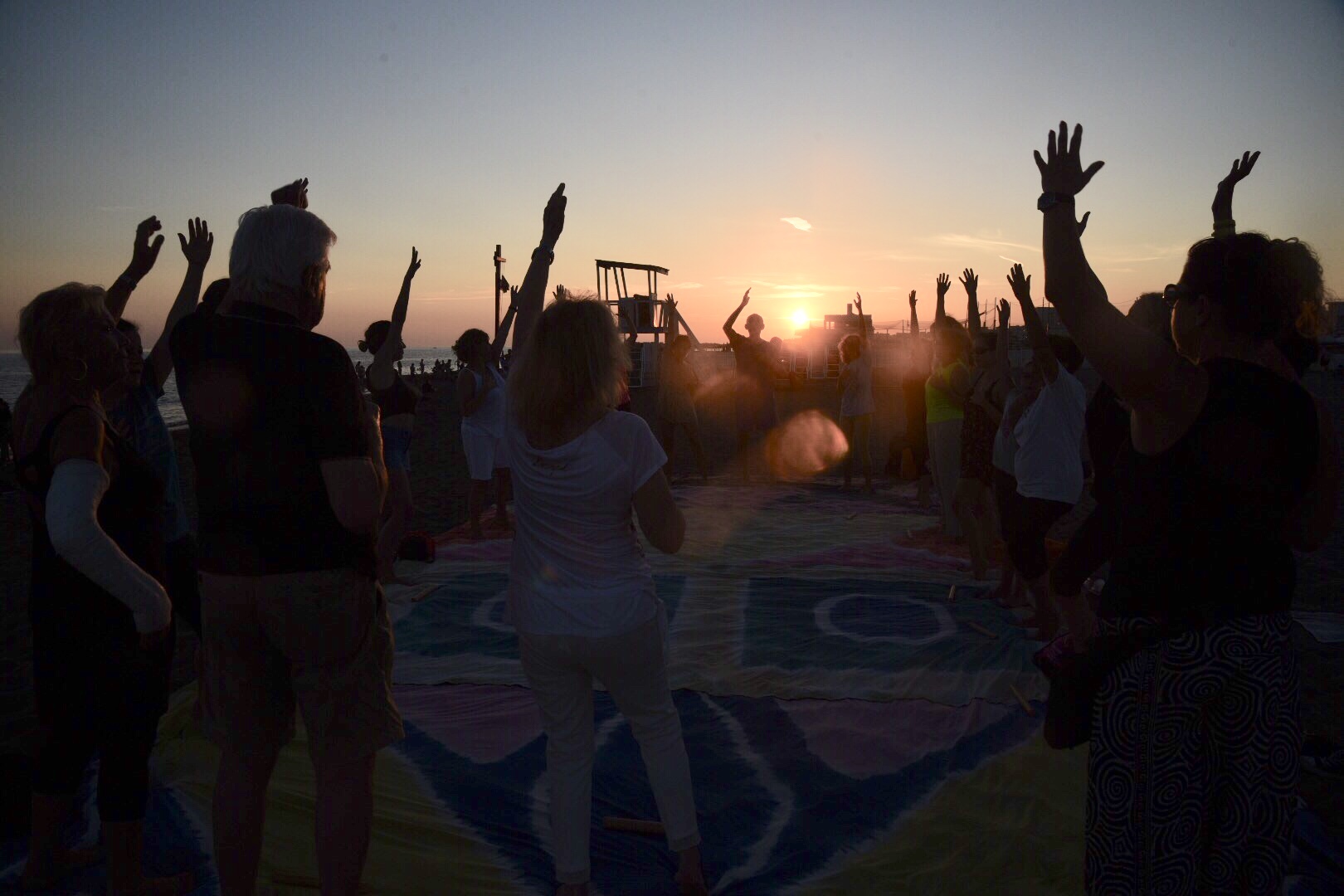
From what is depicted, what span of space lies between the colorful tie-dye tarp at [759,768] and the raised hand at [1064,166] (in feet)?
7.86

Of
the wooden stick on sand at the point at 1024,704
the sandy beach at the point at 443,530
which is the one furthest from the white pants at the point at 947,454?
the wooden stick on sand at the point at 1024,704

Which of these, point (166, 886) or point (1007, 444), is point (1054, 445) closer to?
point (1007, 444)

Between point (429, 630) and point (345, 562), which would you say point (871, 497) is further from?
point (345, 562)

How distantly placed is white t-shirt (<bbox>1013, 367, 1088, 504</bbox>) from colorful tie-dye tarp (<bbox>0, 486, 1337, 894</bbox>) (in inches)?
41.8

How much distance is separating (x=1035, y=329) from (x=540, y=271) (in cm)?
271

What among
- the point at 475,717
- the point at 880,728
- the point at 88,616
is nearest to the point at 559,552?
the point at 88,616

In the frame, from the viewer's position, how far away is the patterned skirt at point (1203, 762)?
1873 millimetres

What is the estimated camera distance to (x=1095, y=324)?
181 cm

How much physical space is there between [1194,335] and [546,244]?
217cm

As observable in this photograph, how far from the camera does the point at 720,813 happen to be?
Answer: 11.2 feet

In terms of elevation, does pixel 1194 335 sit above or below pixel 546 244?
below

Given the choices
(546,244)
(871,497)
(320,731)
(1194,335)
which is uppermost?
(546,244)

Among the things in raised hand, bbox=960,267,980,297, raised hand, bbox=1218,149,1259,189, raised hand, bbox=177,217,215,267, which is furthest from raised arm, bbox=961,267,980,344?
raised hand, bbox=177,217,215,267

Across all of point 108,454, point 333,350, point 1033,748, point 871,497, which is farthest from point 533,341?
point 871,497
